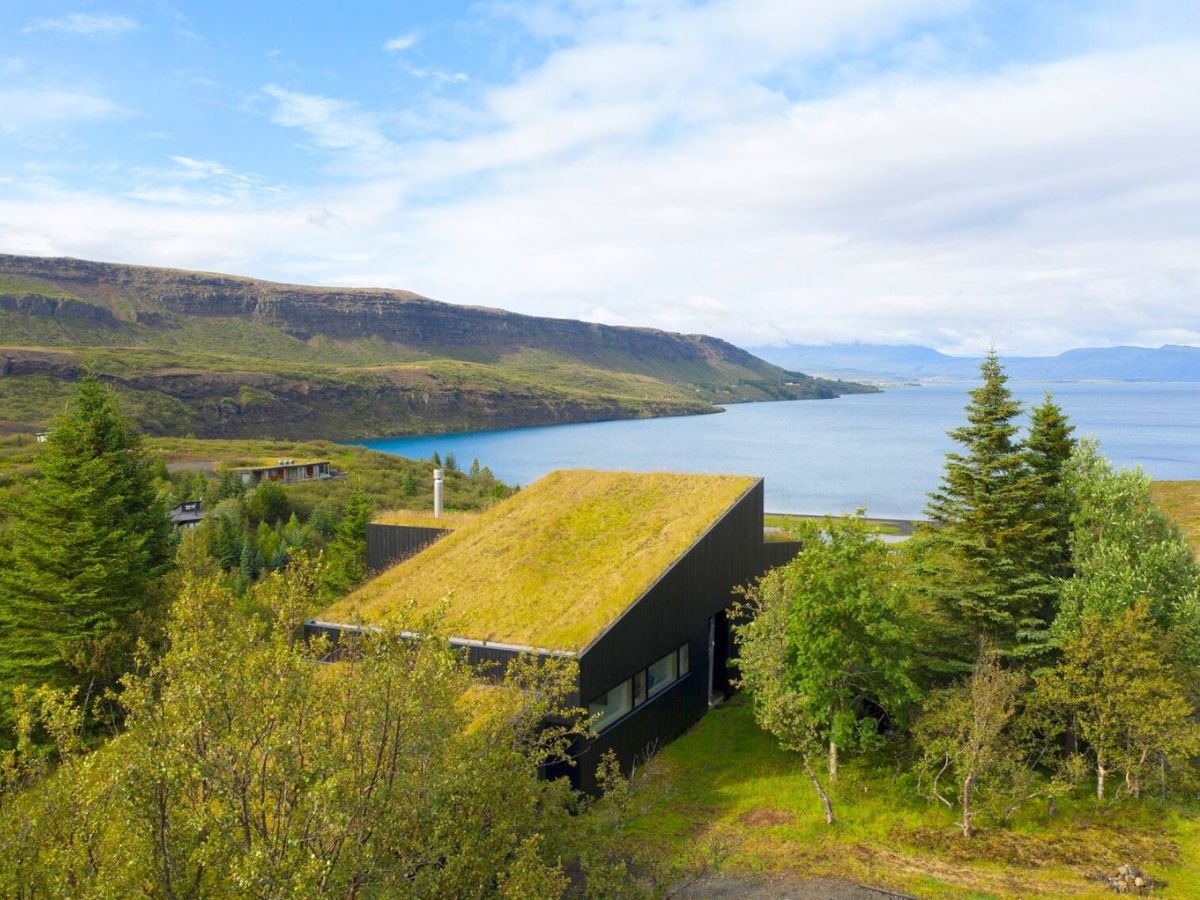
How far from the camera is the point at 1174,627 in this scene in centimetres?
1928

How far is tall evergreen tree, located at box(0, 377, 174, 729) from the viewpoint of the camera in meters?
23.3

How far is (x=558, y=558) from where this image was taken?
23156mm

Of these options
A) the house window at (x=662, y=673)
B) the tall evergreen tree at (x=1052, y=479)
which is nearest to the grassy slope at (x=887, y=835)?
the house window at (x=662, y=673)

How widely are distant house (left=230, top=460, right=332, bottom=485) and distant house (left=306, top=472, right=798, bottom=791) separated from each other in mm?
51779

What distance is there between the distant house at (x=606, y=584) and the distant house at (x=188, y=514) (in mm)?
30953

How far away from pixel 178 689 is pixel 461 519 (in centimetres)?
2162

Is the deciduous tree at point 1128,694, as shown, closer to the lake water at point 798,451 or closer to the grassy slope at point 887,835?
the grassy slope at point 887,835

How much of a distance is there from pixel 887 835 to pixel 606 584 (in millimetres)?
8885

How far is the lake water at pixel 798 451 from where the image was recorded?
93.0 m

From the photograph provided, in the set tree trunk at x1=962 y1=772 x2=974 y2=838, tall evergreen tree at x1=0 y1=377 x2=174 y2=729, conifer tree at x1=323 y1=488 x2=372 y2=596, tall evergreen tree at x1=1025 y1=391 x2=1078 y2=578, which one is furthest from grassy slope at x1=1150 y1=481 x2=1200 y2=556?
tall evergreen tree at x1=0 y1=377 x2=174 y2=729

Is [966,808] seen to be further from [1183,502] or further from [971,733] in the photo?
[1183,502]

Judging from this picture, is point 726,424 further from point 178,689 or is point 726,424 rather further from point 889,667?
point 178,689

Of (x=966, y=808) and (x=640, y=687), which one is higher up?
(x=640, y=687)

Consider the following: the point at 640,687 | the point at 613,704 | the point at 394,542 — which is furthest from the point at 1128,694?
the point at 394,542
